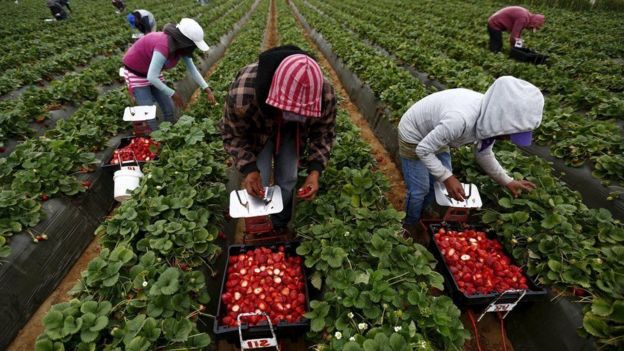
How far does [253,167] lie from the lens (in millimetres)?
2682

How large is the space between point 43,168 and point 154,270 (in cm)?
255

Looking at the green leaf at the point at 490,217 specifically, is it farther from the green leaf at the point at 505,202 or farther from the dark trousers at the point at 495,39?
the dark trousers at the point at 495,39

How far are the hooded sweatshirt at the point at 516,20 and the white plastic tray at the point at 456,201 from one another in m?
8.13

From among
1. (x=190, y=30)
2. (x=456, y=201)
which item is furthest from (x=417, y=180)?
(x=190, y=30)

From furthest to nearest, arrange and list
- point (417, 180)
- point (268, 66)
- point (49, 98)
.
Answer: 1. point (49, 98)
2. point (417, 180)
3. point (268, 66)

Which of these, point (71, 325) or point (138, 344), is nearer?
point (138, 344)

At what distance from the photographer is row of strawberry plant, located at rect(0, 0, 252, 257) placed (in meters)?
3.11

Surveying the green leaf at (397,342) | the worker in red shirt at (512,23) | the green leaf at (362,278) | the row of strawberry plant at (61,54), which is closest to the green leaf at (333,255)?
the green leaf at (362,278)

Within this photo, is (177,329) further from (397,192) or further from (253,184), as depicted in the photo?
(397,192)

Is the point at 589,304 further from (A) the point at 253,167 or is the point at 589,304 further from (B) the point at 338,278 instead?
(A) the point at 253,167

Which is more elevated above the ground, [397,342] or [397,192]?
[397,342]

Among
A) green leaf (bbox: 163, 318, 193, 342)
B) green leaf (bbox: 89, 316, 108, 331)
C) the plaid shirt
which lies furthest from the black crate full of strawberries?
the plaid shirt

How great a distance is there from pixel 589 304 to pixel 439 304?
1.30m

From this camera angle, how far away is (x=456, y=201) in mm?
3047
